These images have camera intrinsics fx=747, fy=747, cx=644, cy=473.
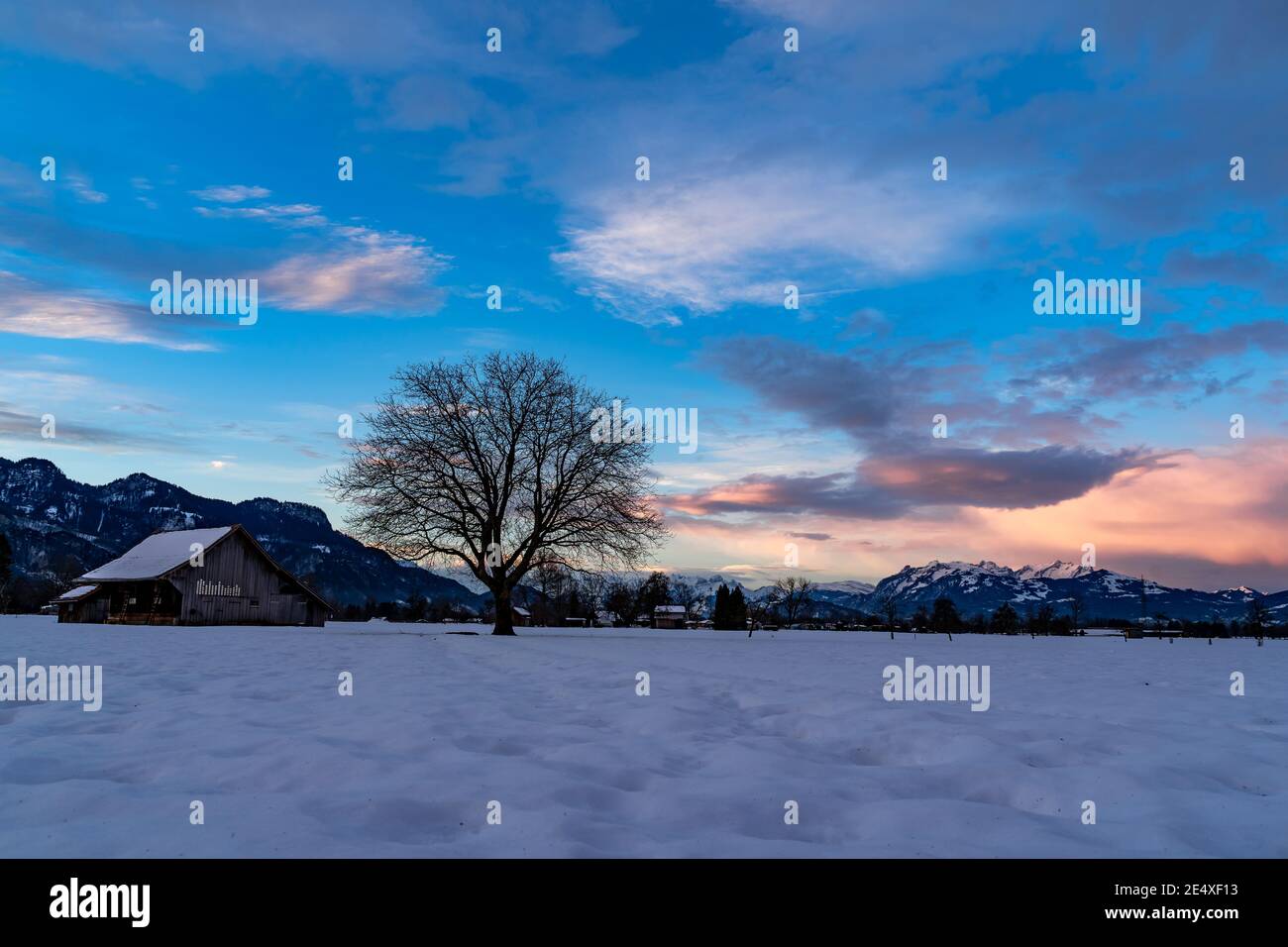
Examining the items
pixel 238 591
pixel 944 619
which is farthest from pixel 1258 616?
pixel 238 591

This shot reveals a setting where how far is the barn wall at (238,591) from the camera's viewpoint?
4603cm

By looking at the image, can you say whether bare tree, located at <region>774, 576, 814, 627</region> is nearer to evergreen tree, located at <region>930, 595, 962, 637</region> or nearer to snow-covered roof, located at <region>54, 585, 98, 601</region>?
evergreen tree, located at <region>930, 595, 962, 637</region>

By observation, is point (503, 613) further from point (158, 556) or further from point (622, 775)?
point (622, 775)

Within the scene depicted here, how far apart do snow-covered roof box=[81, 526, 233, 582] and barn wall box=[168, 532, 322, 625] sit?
106cm

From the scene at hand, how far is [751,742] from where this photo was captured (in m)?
7.41

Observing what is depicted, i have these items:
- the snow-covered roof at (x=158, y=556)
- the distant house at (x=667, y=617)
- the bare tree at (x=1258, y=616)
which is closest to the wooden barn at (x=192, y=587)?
the snow-covered roof at (x=158, y=556)

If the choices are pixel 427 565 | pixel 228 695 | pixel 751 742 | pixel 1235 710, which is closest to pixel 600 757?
pixel 751 742

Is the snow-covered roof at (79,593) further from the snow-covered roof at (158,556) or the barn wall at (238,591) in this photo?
the barn wall at (238,591)

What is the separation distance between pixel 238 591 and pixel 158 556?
6073mm

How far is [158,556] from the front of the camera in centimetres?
4922

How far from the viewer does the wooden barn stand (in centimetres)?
4578

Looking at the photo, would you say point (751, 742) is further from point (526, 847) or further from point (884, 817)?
point (526, 847)

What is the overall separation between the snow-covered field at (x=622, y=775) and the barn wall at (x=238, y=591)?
40.5 meters
